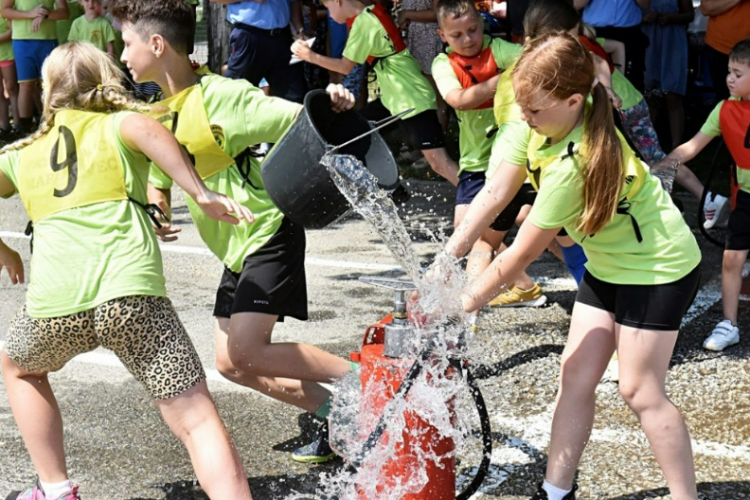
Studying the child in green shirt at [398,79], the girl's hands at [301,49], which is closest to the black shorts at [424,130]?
the child in green shirt at [398,79]

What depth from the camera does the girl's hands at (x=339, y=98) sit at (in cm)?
383

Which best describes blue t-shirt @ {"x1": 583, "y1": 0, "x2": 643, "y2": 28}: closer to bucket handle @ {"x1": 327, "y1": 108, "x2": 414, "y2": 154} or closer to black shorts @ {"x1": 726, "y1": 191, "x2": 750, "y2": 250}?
black shorts @ {"x1": 726, "y1": 191, "x2": 750, "y2": 250}

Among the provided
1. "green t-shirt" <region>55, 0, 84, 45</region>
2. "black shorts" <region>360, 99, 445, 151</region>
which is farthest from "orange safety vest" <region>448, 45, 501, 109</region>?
"green t-shirt" <region>55, 0, 84, 45</region>

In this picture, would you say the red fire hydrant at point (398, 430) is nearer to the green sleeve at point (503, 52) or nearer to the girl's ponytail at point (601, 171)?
the girl's ponytail at point (601, 171)

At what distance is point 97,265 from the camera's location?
3.24 meters

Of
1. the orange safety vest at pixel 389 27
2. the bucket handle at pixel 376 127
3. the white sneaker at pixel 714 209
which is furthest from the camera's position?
the white sneaker at pixel 714 209

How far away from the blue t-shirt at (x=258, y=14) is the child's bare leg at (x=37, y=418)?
5657mm

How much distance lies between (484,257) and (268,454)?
1779 mm

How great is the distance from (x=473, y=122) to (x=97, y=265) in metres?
2.81

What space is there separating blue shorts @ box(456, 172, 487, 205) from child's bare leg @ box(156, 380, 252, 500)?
8.38 ft

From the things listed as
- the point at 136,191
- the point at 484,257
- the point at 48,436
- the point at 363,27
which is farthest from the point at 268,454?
the point at 363,27

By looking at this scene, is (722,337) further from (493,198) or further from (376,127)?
(376,127)

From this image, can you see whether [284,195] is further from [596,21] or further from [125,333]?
[596,21]

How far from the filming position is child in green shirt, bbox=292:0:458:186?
661 centimetres
